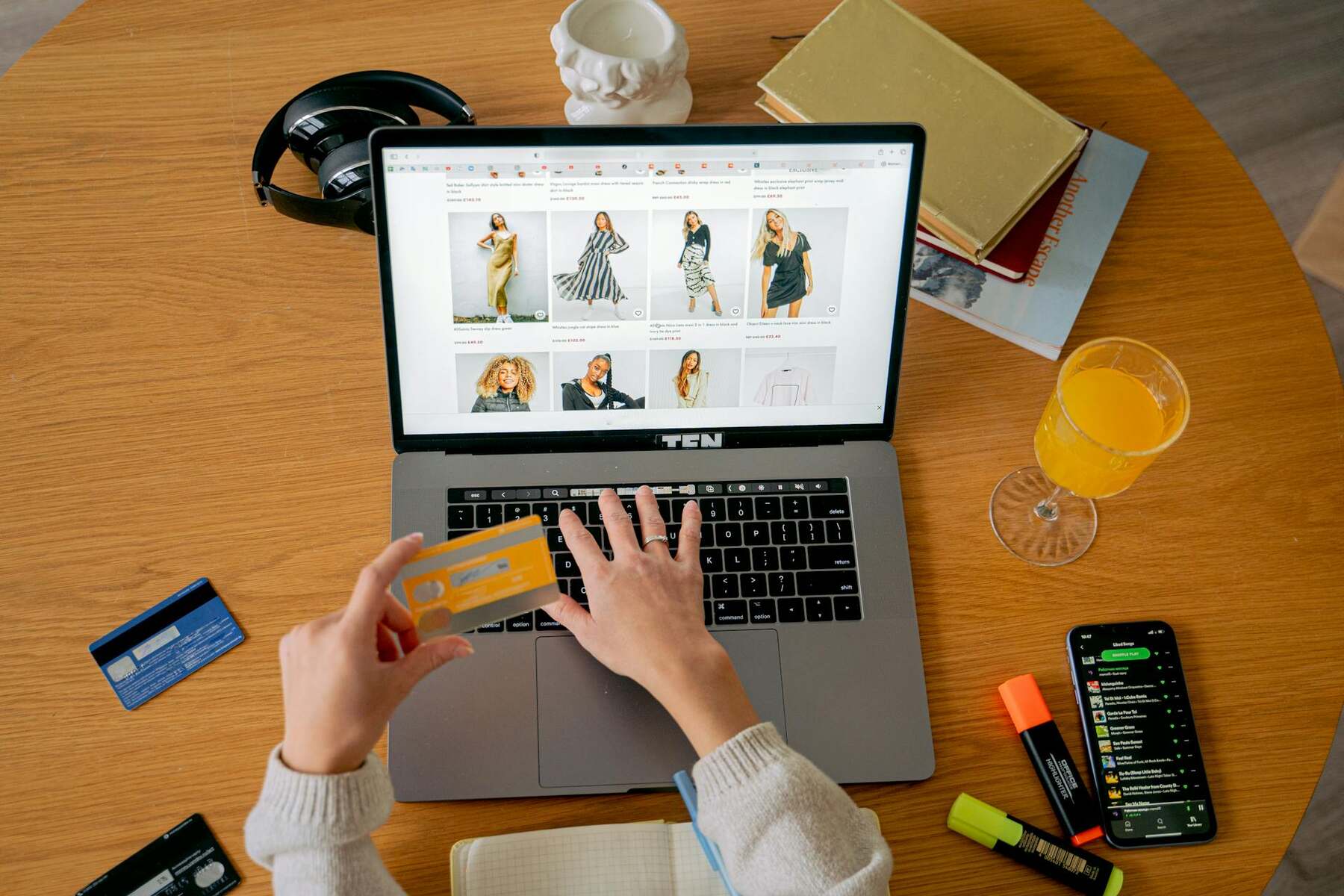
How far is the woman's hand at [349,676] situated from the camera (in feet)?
2.15

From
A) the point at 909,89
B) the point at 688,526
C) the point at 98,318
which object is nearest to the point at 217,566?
the point at 98,318

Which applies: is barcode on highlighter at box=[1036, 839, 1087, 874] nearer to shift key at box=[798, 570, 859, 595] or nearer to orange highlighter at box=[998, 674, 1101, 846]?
orange highlighter at box=[998, 674, 1101, 846]

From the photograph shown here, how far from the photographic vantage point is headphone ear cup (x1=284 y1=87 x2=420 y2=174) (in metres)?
0.95

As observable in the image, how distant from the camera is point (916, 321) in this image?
100 cm

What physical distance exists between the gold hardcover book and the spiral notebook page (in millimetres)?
618

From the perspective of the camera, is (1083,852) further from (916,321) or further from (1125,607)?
(916,321)

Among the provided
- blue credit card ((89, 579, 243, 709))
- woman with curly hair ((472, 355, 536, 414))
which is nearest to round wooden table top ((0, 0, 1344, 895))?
blue credit card ((89, 579, 243, 709))

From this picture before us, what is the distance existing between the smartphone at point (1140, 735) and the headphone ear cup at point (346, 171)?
0.78 m

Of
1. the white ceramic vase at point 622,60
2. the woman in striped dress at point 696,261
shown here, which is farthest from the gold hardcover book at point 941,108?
the woman in striped dress at point 696,261

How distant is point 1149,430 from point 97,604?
3.07 feet

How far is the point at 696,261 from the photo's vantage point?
85 centimetres

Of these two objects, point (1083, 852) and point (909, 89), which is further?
point (909, 89)

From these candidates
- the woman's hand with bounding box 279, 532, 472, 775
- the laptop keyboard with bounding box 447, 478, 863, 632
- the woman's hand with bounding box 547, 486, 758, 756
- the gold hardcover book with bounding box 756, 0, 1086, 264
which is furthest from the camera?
the gold hardcover book with bounding box 756, 0, 1086, 264

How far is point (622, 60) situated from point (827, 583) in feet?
1.69
